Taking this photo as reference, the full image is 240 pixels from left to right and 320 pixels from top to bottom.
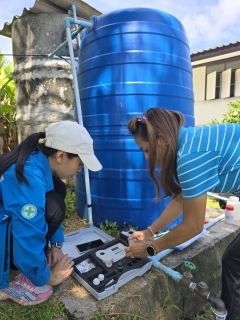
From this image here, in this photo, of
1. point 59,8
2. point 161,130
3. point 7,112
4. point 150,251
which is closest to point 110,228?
point 150,251

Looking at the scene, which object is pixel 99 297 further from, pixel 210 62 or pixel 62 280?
pixel 210 62

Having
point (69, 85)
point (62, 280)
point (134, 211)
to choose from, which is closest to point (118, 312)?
point (62, 280)

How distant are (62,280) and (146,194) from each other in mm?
900

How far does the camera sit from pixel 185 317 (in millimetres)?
1596

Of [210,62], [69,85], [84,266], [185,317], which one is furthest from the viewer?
[210,62]

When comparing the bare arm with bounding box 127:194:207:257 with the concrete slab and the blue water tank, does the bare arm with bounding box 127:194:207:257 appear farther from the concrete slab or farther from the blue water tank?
the blue water tank

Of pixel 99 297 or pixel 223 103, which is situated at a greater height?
pixel 223 103

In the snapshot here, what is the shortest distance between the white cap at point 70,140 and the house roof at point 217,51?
6.45 m

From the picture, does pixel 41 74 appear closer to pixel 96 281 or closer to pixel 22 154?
pixel 22 154

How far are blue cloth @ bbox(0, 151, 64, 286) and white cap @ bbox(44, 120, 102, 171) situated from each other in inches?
6.8

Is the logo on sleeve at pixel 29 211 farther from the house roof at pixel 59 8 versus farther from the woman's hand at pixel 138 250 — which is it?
the house roof at pixel 59 8

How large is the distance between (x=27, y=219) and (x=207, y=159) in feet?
2.59

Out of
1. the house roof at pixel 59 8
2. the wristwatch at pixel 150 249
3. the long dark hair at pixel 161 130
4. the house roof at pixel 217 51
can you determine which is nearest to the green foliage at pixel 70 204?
the wristwatch at pixel 150 249

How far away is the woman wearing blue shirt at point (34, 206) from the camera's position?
1.03 metres
